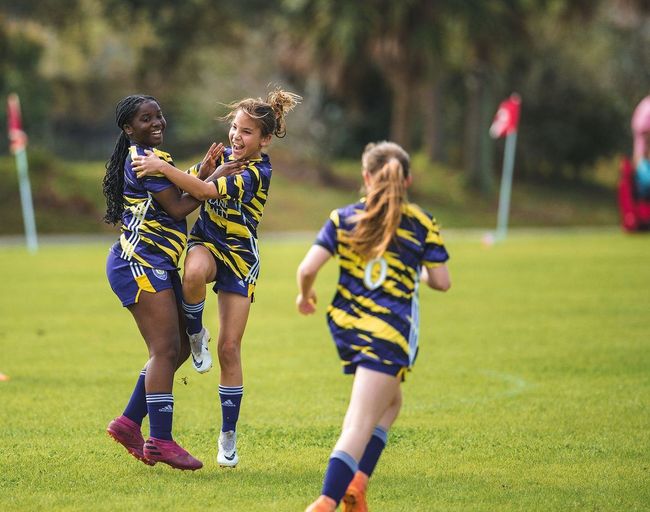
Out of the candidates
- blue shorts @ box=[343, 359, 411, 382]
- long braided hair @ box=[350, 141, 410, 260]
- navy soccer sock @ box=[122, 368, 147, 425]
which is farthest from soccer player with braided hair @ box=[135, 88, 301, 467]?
blue shorts @ box=[343, 359, 411, 382]

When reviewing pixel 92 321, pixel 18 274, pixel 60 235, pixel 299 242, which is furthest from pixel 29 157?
pixel 92 321

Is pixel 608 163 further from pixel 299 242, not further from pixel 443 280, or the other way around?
pixel 443 280

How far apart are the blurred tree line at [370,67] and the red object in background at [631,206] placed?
61.8ft

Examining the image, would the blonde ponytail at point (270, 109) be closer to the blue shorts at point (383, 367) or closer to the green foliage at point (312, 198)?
the blue shorts at point (383, 367)

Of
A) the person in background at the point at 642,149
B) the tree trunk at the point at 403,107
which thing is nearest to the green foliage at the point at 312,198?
the tree trunk at the point at 403,107

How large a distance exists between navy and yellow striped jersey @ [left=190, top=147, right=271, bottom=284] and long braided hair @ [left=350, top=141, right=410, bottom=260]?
48.3 inches

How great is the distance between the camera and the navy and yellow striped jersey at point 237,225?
6.44 meters

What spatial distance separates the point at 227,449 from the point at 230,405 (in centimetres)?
28

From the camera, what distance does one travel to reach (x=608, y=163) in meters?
48.0

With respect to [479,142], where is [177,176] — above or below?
below

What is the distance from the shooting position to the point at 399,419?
8375 mm

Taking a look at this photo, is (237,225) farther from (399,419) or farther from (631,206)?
(631,206)

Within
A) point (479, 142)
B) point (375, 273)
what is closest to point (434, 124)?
point (479, 142)

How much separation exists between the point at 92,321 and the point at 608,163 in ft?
121
